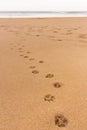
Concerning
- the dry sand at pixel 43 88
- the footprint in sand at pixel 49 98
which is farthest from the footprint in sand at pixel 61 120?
the footprint in sand at pixel 49 98

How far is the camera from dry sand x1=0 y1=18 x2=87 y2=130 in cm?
154

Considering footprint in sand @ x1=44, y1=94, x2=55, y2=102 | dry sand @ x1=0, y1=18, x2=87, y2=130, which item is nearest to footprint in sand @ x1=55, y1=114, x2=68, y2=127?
dry sand @ x1=0, y1=18, x2=87, y2=130

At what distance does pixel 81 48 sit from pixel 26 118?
6.90ft

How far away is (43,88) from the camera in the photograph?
2.03 m

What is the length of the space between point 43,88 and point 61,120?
547 mm

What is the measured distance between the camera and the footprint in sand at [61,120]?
1.49m

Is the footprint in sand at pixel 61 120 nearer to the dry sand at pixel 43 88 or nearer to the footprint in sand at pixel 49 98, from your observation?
the dry sand at pixel 43 88

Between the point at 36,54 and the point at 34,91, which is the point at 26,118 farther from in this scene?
the point at 36,54

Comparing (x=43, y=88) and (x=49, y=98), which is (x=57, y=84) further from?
(x=49, y=98)

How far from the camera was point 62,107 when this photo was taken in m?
1.70

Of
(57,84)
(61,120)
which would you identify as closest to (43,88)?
(57,84)

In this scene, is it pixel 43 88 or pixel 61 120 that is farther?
pixel 43 88

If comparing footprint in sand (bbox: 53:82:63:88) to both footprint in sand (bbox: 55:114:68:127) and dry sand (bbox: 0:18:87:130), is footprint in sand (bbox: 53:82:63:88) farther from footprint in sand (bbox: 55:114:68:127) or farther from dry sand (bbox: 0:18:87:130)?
footprint in sand (bbox: 55:114:68:127)

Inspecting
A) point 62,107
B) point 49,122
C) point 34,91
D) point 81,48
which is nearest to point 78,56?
point 81,48
